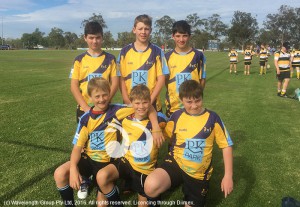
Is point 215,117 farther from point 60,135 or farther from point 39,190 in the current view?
point 60,135

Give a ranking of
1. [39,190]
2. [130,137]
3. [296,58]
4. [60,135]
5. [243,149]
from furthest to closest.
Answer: [296,58] → [60,135] → [243,149] → [39,190] → [130,137]

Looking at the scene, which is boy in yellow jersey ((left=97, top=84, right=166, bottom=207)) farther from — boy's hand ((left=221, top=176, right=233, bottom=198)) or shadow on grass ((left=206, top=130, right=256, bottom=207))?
shadow on grass ((left=206, top=130, right=256, bottom=207))

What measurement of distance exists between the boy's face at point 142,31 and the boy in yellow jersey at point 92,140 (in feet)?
2.95

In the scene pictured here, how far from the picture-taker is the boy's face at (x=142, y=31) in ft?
12.6

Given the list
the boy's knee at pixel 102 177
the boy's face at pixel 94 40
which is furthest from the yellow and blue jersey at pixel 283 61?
the boy's knee at pixel 102 177

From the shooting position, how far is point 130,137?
336 centimetres

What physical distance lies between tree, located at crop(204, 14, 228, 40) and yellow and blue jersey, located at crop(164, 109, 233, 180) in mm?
99608

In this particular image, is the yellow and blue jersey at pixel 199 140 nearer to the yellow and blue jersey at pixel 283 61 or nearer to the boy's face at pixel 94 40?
the boy's face at pixel 94 40

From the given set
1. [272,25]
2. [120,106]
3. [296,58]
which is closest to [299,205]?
[120,106]

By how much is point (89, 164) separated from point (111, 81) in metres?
1.19

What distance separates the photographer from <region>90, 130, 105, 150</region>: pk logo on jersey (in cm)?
334

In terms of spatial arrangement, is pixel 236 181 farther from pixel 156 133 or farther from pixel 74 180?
pixel 74 180

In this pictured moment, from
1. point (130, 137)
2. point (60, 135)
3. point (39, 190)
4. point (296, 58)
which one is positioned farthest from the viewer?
point (296, 58)

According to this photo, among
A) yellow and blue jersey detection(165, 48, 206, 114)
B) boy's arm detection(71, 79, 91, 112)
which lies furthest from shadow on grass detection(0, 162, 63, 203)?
yellow and blue jersey detection(165, 48, 206, 114)
